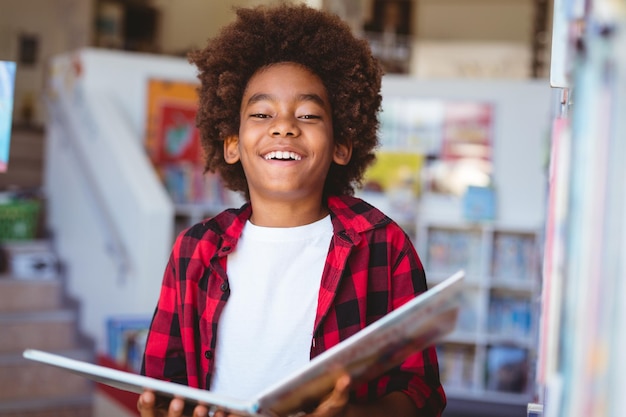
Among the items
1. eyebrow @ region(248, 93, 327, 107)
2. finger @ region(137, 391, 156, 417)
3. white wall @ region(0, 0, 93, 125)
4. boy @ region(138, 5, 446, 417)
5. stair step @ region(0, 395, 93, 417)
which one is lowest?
stair step @ region(0, 395, 93, 417)

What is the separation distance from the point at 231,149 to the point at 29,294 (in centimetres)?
403

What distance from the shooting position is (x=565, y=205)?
71 cm

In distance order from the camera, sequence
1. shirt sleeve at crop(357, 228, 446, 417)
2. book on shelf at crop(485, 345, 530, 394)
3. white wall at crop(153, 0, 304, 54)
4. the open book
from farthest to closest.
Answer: white wall at crop(153, 0, 304, 54) < book on shelf at crop(485, 345, 530, 394) < shirt sleeve at crop(357, 228, 446, 417) < the open book

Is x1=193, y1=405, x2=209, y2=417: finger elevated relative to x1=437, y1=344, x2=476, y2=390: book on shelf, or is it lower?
elevated

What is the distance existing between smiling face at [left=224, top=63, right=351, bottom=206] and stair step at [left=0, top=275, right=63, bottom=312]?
4.08m

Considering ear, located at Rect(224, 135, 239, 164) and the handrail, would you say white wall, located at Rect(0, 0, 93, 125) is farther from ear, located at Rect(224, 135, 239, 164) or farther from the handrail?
ear, located at Rect(224, 135, 239, 164)

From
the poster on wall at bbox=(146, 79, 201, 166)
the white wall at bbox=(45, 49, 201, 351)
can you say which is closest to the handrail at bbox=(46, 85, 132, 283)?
the white wall at bbox=(45, 49, 201, 351)

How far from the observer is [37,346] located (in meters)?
5.10

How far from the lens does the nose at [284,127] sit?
5.01 ft

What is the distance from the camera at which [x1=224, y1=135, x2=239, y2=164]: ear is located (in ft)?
A: 5.74

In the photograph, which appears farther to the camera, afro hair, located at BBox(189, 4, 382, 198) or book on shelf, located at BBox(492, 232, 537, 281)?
book on shelf, located at BBox(492, 232, 537, 281)

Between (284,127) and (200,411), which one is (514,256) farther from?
(200,411)

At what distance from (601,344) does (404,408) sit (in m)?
0.78

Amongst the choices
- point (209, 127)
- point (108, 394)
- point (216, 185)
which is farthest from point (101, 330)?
point (209, 127)
